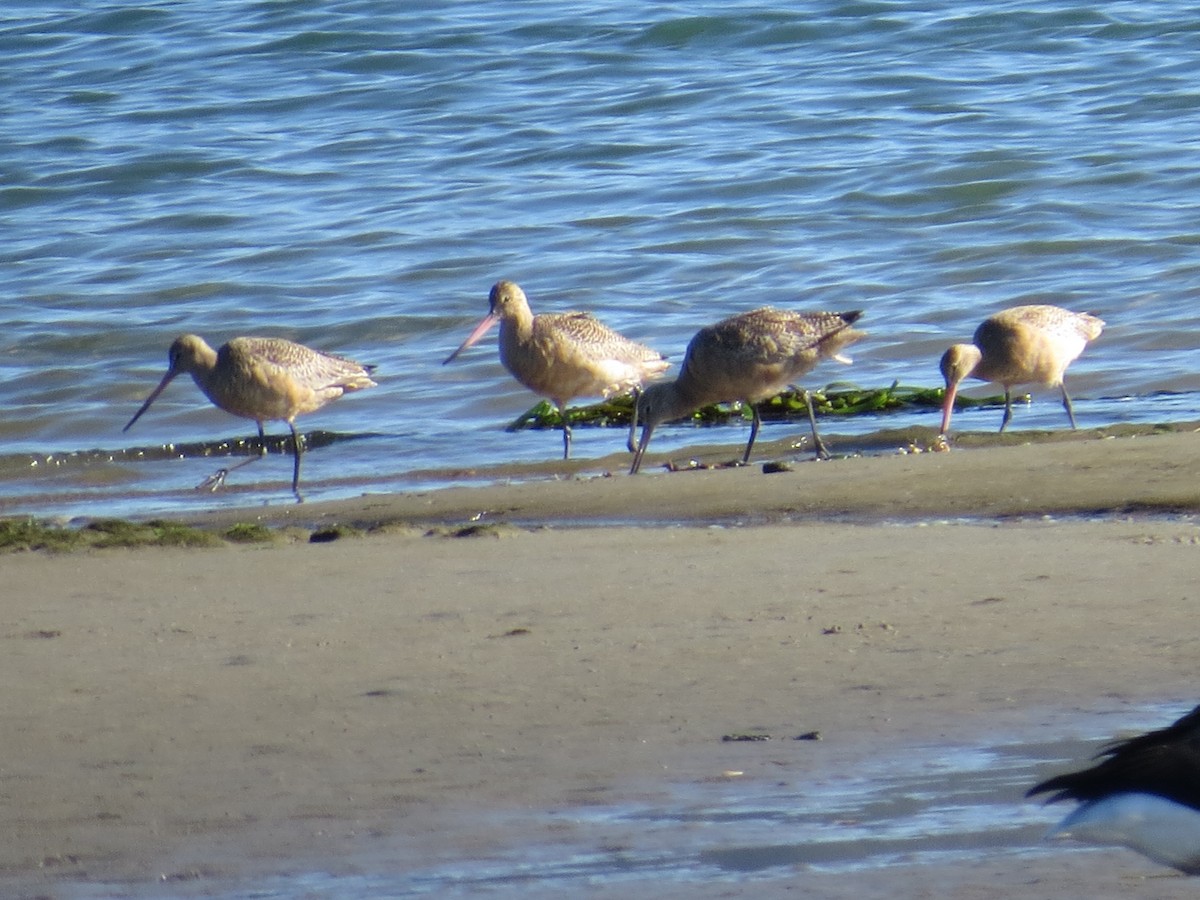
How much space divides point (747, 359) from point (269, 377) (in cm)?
261

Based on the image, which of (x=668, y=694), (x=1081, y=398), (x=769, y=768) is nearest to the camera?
(x=769, y=768)

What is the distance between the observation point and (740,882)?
3.40m

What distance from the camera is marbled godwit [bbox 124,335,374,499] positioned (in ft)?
34.3

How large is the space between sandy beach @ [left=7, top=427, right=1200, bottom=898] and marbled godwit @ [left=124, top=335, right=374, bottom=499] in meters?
3.86

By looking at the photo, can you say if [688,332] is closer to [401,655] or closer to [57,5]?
[401,655]

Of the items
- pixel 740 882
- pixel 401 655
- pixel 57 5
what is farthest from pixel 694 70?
pixel 740 882

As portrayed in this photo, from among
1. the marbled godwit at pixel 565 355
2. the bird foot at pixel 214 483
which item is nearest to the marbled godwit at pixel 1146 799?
the bird foot at pixel 214 483

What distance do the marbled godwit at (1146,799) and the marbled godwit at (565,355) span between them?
7518mm

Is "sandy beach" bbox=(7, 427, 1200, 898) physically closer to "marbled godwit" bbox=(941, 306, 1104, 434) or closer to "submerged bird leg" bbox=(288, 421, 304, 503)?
"submerged bird leg" bbox=(288, 421, 304, 503)

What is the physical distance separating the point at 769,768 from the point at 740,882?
53 centimetres

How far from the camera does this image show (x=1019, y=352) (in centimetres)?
987

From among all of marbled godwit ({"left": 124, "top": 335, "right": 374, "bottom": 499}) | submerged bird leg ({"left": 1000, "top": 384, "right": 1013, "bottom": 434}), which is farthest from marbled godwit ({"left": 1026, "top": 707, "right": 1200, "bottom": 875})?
marbled godwit ({"left": 124, "top": 335, "right": 374, "bottom": 499})

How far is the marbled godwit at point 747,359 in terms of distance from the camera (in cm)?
1003

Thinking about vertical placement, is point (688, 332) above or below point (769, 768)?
below
